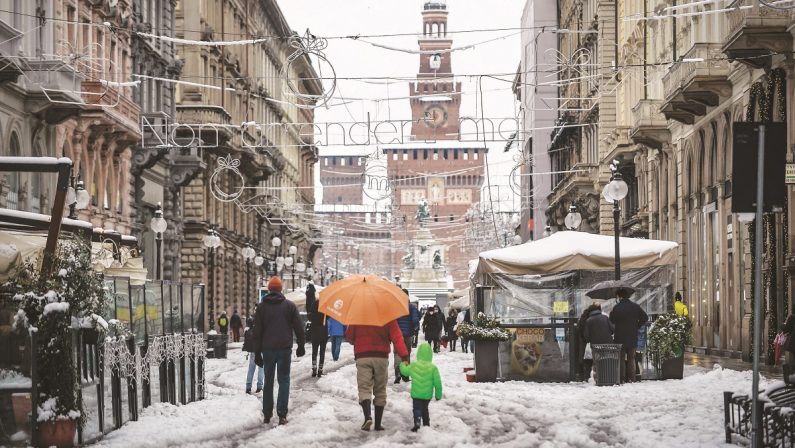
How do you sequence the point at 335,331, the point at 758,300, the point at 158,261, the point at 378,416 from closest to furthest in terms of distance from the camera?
the point at 758,300, the point at 378,416, the point at 335,331, the point at 158,261

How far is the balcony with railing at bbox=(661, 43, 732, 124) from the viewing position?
37188 millimetres

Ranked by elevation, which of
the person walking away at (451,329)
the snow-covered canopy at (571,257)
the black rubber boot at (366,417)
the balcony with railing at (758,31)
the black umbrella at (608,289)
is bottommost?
the person walking away at (451,329)

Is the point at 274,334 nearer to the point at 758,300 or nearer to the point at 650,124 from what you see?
the point at 758,300

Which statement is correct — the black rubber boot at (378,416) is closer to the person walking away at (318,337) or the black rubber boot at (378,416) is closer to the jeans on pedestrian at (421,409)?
the jeans on pedestrian at (421,409)

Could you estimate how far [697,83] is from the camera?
37.9m

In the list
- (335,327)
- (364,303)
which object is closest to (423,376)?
(364,303)

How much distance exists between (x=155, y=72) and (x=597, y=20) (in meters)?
18.0

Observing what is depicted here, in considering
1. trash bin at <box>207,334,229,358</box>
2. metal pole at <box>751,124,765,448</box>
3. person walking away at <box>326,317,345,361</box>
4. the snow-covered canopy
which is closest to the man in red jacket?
metal pole at <box>751,124,765,448</box>

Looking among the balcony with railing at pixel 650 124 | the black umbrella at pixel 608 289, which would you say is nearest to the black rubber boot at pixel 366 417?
the black umbrella at pixel 608 289

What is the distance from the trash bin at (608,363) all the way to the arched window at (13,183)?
50.2ft

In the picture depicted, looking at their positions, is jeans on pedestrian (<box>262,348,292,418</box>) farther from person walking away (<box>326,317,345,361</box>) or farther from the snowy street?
person walking away (<box>326,317,345,361</box>)

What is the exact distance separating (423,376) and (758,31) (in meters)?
15.6

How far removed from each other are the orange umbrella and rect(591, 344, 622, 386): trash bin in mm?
7307

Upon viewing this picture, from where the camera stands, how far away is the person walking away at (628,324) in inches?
1029
